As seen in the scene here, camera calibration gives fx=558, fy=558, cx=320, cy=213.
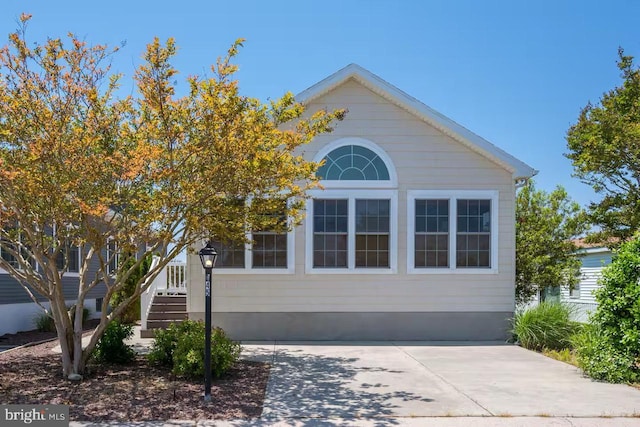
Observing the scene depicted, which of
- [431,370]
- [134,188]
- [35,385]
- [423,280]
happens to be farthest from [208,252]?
[423,280]

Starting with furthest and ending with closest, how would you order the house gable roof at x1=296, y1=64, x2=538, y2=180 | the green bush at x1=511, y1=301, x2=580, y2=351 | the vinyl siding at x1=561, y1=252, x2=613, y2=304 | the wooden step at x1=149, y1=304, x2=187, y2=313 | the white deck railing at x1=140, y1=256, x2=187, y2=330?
1. the vinyl siding at x1=561, y1=252, x2=613, y2=304
2. the white deck railing at x1=140, y1=256, x2=187, y2=330
3. the wooden step at x1=149, y1=304, x2=187, y2=313
4. the house gable roof at x1=296, y1=64, x2=538, y2=180
5. the green bush at x1=511, y1=301, x2=580, y2=351

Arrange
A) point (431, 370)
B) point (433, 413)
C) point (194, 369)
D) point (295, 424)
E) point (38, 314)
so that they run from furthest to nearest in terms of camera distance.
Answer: point (38, 314) < point (431, 370) < point (194, 369) < point (433, 413) < point (295, 424)

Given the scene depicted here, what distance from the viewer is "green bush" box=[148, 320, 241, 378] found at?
8.30 m

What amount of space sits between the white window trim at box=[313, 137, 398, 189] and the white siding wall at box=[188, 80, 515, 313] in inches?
4.2

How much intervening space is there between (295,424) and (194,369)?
2477 millimetres

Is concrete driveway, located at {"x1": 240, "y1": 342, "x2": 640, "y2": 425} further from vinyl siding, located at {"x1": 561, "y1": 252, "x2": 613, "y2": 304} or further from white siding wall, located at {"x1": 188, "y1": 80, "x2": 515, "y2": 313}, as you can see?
vinyl siding, located at {"x1": 561, "y1": 252, "x2": 613, "y2": 304}

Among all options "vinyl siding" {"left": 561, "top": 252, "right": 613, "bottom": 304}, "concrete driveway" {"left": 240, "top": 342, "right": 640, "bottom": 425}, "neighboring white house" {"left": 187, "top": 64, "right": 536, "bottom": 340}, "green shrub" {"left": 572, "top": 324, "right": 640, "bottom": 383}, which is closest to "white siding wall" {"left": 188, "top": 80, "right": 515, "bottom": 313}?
"neighboring white house" {"left": 187, "top": 64, "right": 536, "bottom": 340}

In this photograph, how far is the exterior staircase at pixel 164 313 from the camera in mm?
13164

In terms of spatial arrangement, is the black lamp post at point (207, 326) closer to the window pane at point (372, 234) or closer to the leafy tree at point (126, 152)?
the leafy tree at point (126, 152)

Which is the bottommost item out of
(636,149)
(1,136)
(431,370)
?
(431,370)

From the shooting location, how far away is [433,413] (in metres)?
6.88

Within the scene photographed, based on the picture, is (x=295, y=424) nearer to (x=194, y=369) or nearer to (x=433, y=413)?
(x=433, y=413)

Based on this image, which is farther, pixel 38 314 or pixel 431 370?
pixel 38 314

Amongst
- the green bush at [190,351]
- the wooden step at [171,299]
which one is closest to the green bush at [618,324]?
the green bush at [190,351]
